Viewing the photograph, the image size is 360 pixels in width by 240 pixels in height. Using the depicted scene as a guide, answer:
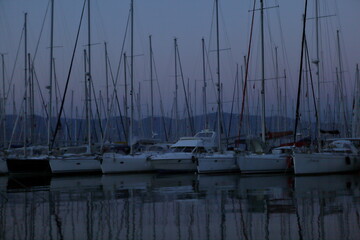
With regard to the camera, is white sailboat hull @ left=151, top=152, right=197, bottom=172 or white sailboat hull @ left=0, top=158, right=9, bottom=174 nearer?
white sailboat hull @ left=151, top=152, right=197, bottom=172

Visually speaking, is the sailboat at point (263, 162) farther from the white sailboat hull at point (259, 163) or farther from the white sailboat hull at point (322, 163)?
the white sailboat hull at point (322, 163)

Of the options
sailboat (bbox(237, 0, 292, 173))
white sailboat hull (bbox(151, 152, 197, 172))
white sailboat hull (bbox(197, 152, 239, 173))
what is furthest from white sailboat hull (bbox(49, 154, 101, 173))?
sailboat (bbox(237, 0, 292, 173))

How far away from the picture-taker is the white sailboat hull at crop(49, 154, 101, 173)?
34875 mm

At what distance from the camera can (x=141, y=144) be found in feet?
144

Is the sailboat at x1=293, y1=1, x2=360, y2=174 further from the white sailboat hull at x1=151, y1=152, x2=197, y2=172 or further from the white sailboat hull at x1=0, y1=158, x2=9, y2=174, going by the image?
the white sailboat hull at x1=0, y1=158, x2=9, y2=174

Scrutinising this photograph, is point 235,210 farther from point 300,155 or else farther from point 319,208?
point 300,155

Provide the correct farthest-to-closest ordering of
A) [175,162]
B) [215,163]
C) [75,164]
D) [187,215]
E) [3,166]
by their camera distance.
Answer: [3,166] < [75,164] < [175,162] < [215,163] < [187,215]

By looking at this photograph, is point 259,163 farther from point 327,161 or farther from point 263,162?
point 327,161

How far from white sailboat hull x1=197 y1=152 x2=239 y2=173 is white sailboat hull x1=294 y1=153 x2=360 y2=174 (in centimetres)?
564

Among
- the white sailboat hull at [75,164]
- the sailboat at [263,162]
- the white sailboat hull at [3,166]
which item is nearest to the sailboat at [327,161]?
the sailboat at [263,162]

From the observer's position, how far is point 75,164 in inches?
1389

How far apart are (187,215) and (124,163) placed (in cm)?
2243

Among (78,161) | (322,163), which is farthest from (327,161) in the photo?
(78,161)

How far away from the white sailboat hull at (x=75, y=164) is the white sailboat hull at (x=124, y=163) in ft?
4.88
